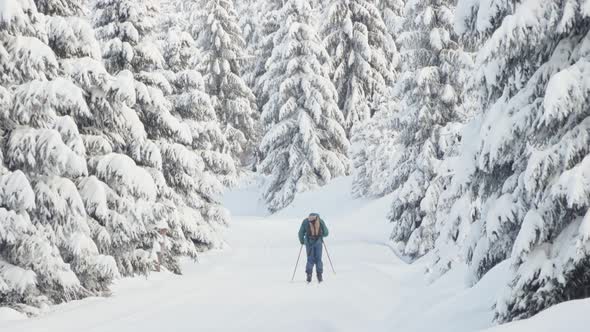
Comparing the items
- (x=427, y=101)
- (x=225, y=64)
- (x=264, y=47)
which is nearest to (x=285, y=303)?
(x=427, y=101)

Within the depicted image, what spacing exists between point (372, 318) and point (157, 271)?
7371 mm

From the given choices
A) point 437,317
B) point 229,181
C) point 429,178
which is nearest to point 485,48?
point 437,317

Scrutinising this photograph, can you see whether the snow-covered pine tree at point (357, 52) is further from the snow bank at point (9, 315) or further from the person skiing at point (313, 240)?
the snow bank at point (9, 315)

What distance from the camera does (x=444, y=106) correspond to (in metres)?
23.5

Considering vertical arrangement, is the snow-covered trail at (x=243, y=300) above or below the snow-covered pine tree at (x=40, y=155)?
below

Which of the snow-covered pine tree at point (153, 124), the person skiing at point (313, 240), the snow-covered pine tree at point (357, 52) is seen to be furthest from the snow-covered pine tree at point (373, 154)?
the person skiing at point (313, 240)

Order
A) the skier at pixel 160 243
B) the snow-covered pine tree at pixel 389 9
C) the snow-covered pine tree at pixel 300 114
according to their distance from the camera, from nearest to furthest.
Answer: the skier at pixel 160 243, the snow-covered pine tree at pixel 300 114, the snow-covered pine tree at pixel 389 9

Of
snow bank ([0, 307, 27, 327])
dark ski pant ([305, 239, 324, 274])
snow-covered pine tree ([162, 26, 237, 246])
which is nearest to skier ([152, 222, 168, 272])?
snow-covered pine tree ([162, 26, 237, 246])

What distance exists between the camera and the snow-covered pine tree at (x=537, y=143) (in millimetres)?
7816

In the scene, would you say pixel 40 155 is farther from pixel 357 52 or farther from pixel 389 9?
pixel 389 9

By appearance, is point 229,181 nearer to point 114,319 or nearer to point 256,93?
point 114,319

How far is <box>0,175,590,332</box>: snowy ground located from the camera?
10969 millimetres

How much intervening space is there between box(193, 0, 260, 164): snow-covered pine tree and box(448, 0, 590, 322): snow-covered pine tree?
27.8m

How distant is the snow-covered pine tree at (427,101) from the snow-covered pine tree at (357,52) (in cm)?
1536
